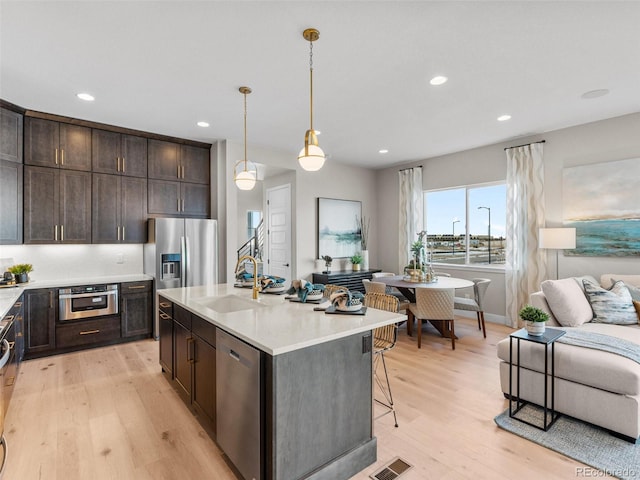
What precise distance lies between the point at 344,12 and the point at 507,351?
286cm

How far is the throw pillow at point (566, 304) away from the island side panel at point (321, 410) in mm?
2311

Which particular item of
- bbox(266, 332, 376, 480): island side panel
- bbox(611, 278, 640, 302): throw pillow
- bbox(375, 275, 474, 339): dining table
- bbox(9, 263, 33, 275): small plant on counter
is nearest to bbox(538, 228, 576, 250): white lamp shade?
bbox(611, 278, 640, 302): throw pillow

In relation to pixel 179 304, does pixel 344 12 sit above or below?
above

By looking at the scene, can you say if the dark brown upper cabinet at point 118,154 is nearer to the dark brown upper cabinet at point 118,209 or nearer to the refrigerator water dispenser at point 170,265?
the dark brown upper cabinet at point 118,209

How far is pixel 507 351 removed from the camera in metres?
2.70

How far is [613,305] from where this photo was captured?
3197 millimetres

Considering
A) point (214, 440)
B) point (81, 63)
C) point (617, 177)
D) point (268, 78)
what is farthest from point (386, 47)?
point (617, 177)

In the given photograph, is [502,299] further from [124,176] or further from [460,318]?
[124,176]

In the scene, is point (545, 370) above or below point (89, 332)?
above

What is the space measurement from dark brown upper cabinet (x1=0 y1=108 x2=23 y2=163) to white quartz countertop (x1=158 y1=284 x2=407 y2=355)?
9.32ft

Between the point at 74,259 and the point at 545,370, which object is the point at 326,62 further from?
the point at 74,259

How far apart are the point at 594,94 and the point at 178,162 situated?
525 centimetres

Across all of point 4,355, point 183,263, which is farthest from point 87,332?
point 4,355

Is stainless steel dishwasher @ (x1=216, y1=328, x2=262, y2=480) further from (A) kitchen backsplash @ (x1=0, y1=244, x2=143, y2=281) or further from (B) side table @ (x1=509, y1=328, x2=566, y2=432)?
(A) kitchen backsplash @ (x1=0, y1=244, x2=143, y2=281)
